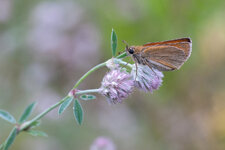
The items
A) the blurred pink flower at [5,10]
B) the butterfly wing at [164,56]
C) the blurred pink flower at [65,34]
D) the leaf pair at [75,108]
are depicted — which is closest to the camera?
the leaf pair at [75,108]

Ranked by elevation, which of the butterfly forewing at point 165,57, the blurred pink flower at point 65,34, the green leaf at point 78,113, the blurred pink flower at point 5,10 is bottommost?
the green leaf at point 78,113

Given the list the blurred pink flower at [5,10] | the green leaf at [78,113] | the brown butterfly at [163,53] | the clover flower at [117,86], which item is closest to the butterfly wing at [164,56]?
the brown butterfly at [163,53]

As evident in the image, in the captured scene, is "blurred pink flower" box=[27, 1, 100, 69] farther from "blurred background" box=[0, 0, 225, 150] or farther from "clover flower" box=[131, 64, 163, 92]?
"clover flower" box=[131, 64, 163, 92]

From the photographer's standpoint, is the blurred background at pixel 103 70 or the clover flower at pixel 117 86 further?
the blurred background at pixel 103 70

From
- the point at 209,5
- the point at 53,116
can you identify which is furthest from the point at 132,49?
the point at 53,116

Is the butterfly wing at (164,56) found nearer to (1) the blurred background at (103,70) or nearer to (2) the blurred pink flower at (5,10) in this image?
(1) the blurred background at (103,70)

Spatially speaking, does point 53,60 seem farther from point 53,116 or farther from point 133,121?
point 133,121

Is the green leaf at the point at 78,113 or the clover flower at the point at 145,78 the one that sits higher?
the clover flower at the point at 145,78

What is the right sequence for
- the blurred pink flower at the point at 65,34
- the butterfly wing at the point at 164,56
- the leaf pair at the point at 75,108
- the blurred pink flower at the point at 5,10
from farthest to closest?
the blurred pink flower at the point at 65,34 < the blurred pink flower at the point at 5,10 < the butterfly wing at the point at 164,56 < the leaf pair at the point at 75,108
